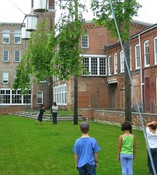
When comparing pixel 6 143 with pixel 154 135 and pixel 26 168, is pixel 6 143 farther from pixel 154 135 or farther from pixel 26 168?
pixel 154 135

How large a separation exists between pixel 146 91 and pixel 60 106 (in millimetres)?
17173

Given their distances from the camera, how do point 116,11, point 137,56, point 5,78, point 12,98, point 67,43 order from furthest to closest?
point 5,78
point 12,98
point 137,56
point 67,43
point 116,11

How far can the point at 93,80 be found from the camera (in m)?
43.0

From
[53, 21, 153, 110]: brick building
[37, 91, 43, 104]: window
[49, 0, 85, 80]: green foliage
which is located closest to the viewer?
[49, 0, 85, 80]: green foliage

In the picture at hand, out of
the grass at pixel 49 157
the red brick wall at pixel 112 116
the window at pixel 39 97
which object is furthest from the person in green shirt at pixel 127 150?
the window at pixel 39 97

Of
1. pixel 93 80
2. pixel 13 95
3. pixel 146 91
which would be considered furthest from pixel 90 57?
pixel 13 95

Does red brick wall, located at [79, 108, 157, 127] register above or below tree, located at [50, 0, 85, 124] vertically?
below

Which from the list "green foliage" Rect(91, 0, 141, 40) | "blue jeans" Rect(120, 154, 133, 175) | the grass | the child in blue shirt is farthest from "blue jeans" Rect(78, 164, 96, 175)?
"green foliage" Rect(91, 0, 141, 40)

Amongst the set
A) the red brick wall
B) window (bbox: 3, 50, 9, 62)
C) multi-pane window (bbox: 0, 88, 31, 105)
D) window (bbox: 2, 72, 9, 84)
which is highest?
window (bbox: 3, 50, 9, 62)

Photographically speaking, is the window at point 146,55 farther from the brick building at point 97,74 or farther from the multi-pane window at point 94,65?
the multi-pane window at point 94,65

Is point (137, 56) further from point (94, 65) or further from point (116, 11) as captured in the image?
point (116, 11)

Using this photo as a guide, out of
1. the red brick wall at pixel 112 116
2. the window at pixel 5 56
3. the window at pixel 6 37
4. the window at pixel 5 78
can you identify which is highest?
the window at pixel 6 37

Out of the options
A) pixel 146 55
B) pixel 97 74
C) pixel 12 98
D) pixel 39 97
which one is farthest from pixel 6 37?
pixel 146 55

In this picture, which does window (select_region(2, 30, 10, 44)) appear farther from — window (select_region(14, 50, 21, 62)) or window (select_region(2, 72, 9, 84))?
window (select_region(2, 72, 9, 84))
